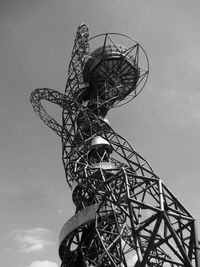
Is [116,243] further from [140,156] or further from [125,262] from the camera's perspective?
[140,156]

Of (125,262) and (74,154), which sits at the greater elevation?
(74,154)

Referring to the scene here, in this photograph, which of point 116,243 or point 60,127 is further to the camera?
point 60,127

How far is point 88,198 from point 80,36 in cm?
1878

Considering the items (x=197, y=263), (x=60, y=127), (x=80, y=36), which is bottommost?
(x=197, y=263)

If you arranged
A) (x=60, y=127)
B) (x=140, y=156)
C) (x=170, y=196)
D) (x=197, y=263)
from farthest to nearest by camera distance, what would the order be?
(x=60, y=127), (x=140, y=156), (x=170, y=196), (x=197, y=263)

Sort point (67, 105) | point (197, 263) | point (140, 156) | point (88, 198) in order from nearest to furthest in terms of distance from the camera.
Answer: point (197, 263), point (140, 156), point (88, 198), point (67, 105)

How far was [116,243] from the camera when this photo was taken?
21.5 meters

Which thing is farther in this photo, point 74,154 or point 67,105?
point 67,105

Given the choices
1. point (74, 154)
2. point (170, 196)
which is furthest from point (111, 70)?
point (170, 196)

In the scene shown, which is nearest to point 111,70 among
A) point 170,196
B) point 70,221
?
point 70,221

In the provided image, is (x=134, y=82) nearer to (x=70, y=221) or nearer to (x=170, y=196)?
(x=70, y=221)

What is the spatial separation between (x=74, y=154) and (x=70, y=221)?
6.05 metres

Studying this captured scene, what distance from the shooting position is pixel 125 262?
21453 mm

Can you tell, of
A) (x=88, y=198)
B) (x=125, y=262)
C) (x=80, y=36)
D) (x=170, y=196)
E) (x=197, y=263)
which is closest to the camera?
(x=197, y=263)
